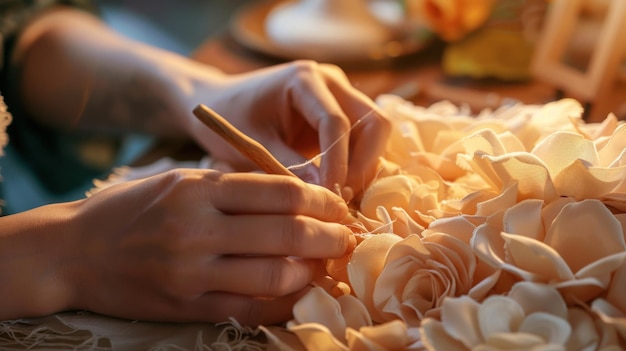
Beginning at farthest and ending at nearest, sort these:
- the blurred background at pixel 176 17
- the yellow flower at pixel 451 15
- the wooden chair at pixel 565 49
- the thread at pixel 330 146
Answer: the blurred background at pixel 176 17 < the yellow flower at pixel 451 15 < the wooden chair at pixel 565 49 < the thread at pixel 330 146

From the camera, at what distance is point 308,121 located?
537 millimetres

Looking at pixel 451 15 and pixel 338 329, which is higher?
pixel 451 15

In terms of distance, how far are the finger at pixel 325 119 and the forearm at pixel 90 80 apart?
0.26 meters

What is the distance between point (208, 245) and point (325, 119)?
0.17 metres

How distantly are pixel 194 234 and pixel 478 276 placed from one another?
0.16 meters

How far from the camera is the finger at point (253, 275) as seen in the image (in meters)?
0.38

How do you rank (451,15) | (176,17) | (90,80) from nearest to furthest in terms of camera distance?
(90,80)
(451,15)
(176,17)

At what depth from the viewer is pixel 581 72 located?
79 cm

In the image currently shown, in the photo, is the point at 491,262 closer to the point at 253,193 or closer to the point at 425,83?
the point at 253,193

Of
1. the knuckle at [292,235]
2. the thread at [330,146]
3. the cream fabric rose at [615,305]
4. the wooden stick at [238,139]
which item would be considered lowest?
the cream fabric rose at [615,305]

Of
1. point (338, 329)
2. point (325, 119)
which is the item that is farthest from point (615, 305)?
point (325, 119)

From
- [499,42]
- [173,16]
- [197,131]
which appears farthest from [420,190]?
[173,16]

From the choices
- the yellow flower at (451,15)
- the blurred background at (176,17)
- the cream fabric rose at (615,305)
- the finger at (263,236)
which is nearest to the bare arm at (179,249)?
the finger at (263,236)

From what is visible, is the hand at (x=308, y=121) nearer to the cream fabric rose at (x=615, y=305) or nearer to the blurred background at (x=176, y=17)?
the cream fabric rose at (x=615, y=305)
